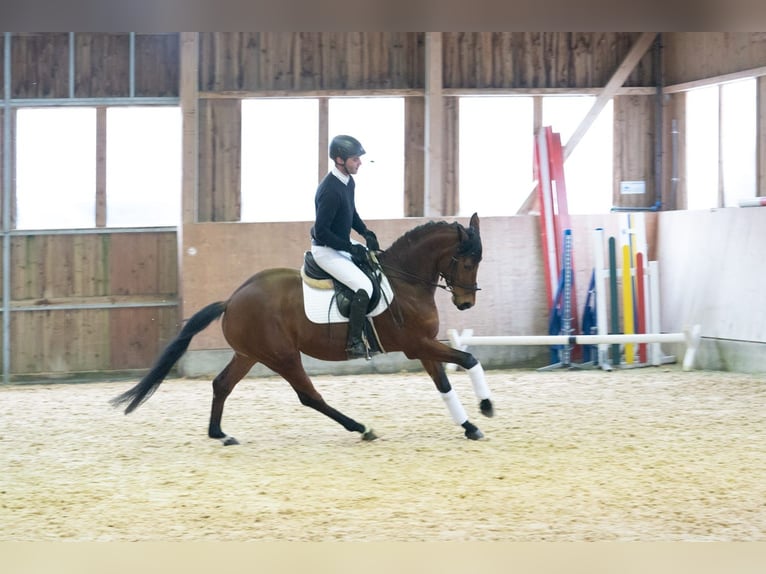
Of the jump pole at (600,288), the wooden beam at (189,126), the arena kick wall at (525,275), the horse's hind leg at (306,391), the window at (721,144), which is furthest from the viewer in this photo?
the wooden beam at (189,126)

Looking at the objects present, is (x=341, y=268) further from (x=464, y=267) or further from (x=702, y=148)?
(x=702, y=148)

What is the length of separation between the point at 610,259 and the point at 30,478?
24.3ft

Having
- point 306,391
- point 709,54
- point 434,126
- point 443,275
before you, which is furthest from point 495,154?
point 306,391

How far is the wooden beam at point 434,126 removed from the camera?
36.9 ft

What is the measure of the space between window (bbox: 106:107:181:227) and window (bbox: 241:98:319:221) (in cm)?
87

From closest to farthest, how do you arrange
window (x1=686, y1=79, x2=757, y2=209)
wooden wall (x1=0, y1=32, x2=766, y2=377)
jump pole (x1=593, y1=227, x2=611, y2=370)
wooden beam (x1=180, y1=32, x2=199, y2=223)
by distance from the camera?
1. window (x1=686, y1=79, x2=757, y2=209)
2. jump pole (x1=593, y1=227, x2=611, y2=370)
3. wooden beam (x1=180, y1=32, x2=199, y2=223)
4. wooden wall (x1=0, y1=32, x2=766, y2=377)

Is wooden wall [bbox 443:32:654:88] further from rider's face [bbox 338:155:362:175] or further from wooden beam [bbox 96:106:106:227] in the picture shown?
rider's face [bbox 338:155:362:175]

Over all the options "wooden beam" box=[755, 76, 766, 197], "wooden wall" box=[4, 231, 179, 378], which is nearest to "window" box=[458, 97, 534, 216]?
"wooden beam" box=[755, 76, 766, 197]

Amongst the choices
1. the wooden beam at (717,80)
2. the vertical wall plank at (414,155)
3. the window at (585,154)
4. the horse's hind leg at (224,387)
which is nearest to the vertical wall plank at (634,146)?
the window at (585,154)

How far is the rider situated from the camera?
19.8 feet

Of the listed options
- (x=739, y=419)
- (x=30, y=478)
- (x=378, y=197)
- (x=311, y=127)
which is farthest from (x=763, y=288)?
(x=30, y=478)

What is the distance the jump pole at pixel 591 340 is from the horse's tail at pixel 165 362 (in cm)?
416

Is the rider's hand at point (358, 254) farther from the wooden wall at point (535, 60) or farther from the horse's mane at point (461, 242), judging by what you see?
the wooden wall at point (535, 60)

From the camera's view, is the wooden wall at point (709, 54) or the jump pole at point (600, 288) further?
the jump pole at point (600, 288)
